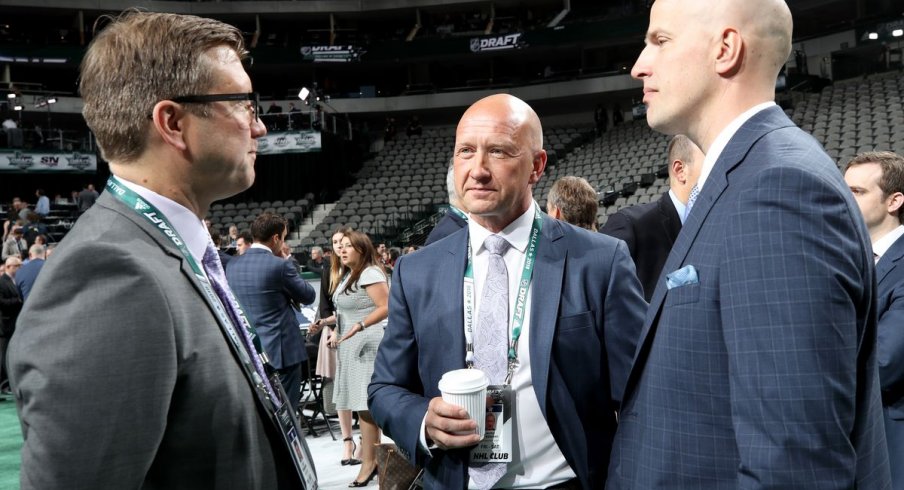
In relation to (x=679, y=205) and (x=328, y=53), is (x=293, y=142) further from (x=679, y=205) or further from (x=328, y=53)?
(x=679, y=205)

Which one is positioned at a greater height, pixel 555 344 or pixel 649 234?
pixel 649 234

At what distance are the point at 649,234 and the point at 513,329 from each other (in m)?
1.59

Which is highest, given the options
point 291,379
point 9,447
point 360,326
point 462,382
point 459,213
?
point 459,213

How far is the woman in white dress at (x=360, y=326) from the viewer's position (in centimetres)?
509

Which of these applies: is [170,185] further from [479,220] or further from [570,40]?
[570,40]

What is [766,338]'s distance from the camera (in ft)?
3.72

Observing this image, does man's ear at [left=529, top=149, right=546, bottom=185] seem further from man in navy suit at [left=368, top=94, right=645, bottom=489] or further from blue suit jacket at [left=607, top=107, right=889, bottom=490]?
blue suit jacket at [left=607, top=107, right=889, bottom=490]

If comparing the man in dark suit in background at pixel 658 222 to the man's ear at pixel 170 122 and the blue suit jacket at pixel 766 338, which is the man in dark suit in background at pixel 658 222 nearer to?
the blue suit jacket at pixel 766 338

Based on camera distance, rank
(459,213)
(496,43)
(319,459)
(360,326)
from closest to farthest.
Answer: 1. (459,213)
2. (360,326)
3. (319,459)
4. (496,43)

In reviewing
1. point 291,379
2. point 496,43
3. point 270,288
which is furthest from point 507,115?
point 496,43

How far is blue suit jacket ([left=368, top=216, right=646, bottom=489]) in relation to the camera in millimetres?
1774

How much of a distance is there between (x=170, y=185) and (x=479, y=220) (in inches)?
33.7

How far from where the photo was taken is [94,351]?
1.08m

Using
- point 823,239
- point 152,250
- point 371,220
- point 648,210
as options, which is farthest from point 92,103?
point 371,220
